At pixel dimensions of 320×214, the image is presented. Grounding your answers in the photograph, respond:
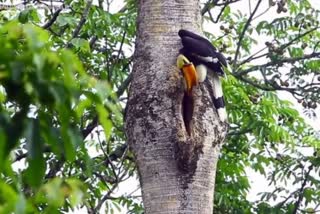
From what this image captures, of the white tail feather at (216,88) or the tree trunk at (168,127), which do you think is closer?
the tree trunk at (168,127)

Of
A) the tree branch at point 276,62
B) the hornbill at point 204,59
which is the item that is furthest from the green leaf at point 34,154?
the tree branch at point 276,62

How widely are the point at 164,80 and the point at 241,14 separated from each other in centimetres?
266

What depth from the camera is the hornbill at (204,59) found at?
275 centimetres

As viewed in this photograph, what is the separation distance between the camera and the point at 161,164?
8.54 ft

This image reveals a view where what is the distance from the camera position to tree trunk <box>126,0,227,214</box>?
259cm

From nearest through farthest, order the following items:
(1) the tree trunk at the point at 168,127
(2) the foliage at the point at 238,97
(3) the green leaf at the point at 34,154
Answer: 1. (3) the green leaf at the point at 34,154
2. (1) the tree trunk at the point at 168,127
3. (2) the foliage at the point at 238,97

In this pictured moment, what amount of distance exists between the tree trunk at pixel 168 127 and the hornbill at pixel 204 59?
0.03m

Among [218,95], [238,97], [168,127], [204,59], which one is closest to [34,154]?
[168,127]

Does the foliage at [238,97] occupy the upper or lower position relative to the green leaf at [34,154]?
Result: upper

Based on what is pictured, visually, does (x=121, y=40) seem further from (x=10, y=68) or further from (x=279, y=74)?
(x=10, y=68)

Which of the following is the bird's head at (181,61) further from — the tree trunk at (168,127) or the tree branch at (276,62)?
the tree branch at (276,62)

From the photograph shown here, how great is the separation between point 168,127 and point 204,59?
1.37 ft

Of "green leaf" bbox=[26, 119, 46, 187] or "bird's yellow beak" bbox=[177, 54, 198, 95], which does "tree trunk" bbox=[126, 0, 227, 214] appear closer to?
"bird's yellow beak" bbox=[177, 54, 198, 95]

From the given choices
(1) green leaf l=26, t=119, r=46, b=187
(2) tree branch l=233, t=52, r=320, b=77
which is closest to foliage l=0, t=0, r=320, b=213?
(2) tree branch l=233, t=52, r=320, b=77
